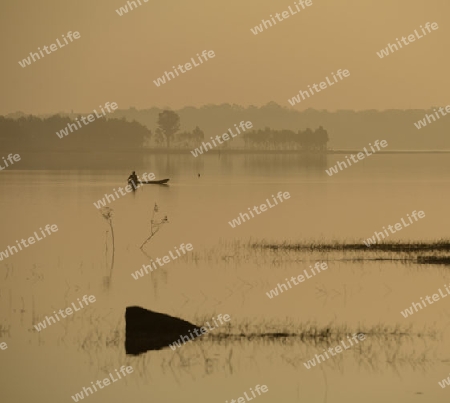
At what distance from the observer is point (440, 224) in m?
26.5

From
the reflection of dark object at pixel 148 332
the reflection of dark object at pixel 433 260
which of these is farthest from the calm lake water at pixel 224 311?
the reflection of dark object at pixel 433 260

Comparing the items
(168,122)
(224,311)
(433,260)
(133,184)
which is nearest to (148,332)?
(224,311)

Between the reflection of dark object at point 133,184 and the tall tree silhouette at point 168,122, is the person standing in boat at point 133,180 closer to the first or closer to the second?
the reflection of dark object at point 133,184

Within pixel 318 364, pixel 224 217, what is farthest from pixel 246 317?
pixel 224 217

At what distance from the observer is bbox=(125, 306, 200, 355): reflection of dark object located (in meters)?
11.6

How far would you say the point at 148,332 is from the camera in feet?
38.5

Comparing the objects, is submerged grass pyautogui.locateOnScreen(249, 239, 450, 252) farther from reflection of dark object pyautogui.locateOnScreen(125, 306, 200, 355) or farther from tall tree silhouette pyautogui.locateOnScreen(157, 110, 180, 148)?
tall tree silhouette pyautogui.locateOnScreen(157, 110, 180, 148)

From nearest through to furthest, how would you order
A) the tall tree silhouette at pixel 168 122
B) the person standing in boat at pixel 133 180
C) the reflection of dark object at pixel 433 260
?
1. the reflection of dark object at pixel 433 260
2. the person standing in boat at pixel 133 180
3. the tall tree silhouette at pixel 168 122

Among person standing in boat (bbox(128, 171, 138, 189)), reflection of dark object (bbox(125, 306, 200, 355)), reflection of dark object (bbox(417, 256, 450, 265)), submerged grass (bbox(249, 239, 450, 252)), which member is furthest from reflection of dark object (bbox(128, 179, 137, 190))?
reflection of dark object (bbox(125, 306, 200, 355))

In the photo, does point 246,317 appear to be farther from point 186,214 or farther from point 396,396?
point 186,214

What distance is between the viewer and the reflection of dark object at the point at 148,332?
38.0ft

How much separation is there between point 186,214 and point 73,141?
100762 millimetres

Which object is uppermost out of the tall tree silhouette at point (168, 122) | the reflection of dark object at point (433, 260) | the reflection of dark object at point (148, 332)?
the tall tree silhouette at point (168, 122)

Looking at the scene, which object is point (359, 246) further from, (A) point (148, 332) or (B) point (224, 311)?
(A) point (148, 332)
